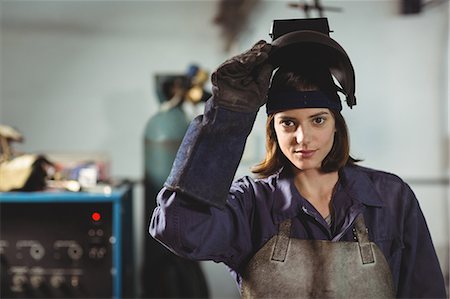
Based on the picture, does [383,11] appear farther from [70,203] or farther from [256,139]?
[70,203]

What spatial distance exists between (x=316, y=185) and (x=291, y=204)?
51 mm

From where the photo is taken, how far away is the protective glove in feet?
2.00

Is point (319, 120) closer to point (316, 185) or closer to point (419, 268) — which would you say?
point (316, 185)

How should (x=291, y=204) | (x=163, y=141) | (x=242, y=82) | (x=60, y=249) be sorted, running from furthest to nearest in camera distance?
(x=163, y=141) → (x=60, y=249) → (x=291, y=204) → (x=242, y=82)

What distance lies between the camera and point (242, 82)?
616 mm

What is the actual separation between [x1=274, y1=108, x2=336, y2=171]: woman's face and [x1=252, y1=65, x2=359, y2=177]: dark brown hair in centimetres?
2

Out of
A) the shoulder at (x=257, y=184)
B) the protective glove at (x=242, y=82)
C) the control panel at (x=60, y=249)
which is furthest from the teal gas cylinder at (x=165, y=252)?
the protective glove at (x=242, y=82)

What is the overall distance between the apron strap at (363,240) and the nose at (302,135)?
134 mm

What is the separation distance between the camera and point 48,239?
1563mm

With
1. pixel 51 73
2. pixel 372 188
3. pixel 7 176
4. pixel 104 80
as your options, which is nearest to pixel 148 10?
pixel 104 80

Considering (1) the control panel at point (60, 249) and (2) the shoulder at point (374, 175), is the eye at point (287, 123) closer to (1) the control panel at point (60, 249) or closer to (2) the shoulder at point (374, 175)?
(2) the shoulder at point (374, 175)

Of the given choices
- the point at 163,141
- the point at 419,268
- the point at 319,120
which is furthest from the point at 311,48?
the point at 163,141

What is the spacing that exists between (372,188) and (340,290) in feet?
0.49

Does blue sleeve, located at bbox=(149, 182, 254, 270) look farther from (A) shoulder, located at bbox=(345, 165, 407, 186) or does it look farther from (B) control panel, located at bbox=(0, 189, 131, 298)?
(B) control panel, located at bbox=(0, 189, 131, 298)
